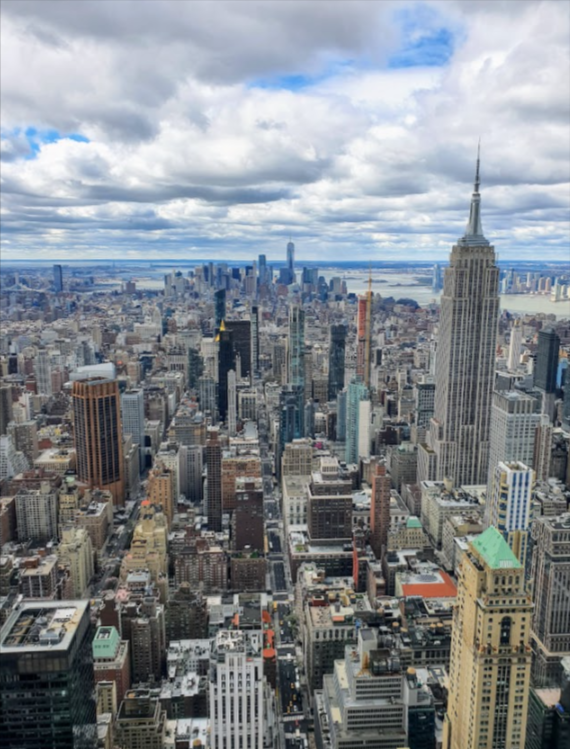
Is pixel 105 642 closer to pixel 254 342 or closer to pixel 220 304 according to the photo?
pixel 254 342

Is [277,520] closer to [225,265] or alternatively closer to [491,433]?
[491,433]

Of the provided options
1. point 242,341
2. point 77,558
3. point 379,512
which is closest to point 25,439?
point 77,558

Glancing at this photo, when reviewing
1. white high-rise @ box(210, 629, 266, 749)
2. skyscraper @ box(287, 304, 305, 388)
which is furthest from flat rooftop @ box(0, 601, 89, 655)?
skyscraper @ box(287, 304, 305, 388)

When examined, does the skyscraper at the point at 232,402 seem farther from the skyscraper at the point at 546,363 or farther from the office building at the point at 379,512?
the skyscraper at the point at 546,363

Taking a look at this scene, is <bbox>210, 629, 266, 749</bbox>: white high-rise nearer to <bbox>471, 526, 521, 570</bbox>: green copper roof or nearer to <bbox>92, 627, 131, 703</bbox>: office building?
<bbox>92, 627, 131, 703</bbox>: office building

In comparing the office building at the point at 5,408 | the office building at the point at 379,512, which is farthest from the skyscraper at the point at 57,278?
the office building at the point at 379,512
